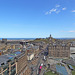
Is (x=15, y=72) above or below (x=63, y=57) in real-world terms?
above

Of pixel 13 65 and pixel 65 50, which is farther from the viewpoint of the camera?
pixel 65 50

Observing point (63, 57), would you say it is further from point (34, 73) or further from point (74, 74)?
point (34, 73)

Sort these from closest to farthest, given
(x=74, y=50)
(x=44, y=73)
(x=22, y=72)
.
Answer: (x=22, y=72) → (x=44, y=73) → (x=74, y=50)

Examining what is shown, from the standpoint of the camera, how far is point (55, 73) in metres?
54.0

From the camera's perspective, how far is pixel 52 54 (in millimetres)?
95000

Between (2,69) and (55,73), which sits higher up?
(2,69)

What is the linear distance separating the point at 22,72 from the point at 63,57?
6399 cm

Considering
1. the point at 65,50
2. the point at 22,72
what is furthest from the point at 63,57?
the point at 22,72

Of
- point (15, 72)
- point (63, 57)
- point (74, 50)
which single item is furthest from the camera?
point (74, 50)

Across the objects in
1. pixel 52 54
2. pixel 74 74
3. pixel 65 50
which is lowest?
pixel 74 74

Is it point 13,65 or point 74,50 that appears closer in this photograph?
point 13,65

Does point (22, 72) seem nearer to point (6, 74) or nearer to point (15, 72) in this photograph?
point (15, 72)

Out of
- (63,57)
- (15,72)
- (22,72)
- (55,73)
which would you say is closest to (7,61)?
(15,72)

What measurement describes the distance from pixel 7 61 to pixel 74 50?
11797cm
